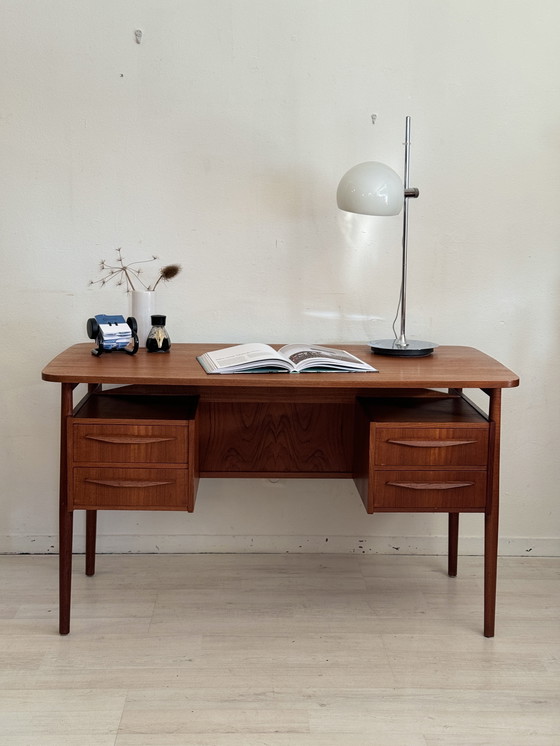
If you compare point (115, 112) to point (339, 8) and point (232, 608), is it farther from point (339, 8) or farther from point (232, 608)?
point (232, 608)

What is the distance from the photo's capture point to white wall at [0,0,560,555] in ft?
8.15

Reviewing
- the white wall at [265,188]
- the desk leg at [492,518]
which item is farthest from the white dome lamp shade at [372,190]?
the desk leg at [492,518]

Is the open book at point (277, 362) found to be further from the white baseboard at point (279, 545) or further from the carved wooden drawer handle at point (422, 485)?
the white baseboard at point (279, 545)

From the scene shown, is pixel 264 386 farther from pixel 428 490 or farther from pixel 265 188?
pixel 265 188

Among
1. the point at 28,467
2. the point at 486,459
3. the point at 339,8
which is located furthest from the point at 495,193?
the point at 28,467

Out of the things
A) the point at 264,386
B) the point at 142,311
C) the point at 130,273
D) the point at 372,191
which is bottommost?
the point at 264,386

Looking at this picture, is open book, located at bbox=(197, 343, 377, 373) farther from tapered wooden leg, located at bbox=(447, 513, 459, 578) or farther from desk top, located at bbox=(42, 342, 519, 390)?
tapered wooden leg, located at bbox=(447, 513, 459, 578)

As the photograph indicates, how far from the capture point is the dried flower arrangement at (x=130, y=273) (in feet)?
8.46

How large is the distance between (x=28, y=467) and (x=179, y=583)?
66 cm

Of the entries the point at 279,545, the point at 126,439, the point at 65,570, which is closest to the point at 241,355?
the point at 126,439

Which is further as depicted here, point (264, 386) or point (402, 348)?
point (402, 348)

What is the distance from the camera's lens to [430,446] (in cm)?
211

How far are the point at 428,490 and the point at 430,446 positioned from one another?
0.40ft

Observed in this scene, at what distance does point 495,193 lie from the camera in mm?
2584
